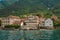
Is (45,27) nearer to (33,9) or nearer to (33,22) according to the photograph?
(33,22)

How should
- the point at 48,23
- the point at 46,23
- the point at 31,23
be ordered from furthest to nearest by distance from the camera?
the point at 31,23 < the point at 48,23 < the point at 46,23

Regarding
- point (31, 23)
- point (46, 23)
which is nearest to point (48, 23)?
point (46, 23)

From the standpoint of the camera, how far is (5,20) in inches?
4813

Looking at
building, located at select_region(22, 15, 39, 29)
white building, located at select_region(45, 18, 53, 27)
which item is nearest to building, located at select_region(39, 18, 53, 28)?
white building, located at select_region(45, 18, 53, 27)

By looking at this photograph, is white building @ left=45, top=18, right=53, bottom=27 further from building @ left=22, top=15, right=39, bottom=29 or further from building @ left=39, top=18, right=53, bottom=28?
building @ left=22, top=15, right=39, bottom=29

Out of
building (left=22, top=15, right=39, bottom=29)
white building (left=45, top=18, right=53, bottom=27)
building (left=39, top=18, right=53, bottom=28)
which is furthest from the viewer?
white building (left=45, top=18, right=53, bottom=27)

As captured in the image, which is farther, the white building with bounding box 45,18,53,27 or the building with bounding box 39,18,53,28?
the white building with bounding box 45,18,53,27

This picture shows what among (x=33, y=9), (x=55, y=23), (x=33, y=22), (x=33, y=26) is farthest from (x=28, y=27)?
(x=33, y=9)

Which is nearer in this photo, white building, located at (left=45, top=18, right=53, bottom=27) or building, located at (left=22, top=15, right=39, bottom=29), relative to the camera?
building, located at (left=22, top=15, right=39, bottom=29)

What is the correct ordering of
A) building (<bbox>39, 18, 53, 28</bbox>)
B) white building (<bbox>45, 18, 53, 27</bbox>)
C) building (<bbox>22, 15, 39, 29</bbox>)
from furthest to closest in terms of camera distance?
1. white building (<bbox>45, 18, 53, 27</bbox>)
2. building (<bbox>39, 18, 53, 28</bbox>)
3. building (<bbox>22, 15, 39, 29</bbox>)

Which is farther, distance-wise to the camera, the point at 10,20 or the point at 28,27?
the point at 10,20

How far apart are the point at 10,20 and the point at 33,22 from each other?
1230cm

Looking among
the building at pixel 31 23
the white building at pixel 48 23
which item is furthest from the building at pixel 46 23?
the building at pixel 31 23

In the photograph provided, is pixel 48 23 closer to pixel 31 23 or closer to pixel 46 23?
pixel 46 23
